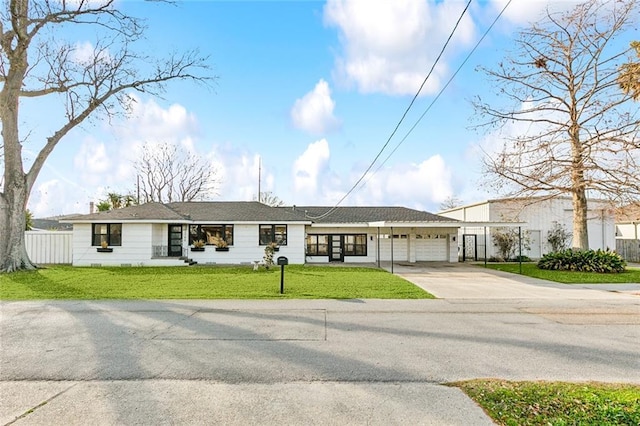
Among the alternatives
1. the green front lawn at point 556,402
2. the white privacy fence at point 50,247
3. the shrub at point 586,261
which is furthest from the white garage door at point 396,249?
the green front lawn at point 556,402

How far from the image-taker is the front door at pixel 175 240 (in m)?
21.5

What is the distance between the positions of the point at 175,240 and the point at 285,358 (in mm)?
17995

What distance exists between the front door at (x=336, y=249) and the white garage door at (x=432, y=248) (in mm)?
5026

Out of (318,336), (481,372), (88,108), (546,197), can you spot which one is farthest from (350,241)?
(481,372)

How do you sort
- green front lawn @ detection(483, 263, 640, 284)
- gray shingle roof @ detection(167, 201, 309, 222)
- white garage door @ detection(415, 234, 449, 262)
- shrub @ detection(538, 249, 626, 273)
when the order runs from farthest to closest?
white garage door @ detection(415, 234, 449, 262) → gray shingle roof @ detection(167, 201, 309, 222) → shrub @ detection(538, 249, 626, 273) → green front lawn @ detection(483, 263, 640, 284)

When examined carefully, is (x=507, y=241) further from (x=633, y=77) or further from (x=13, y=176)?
(x=13, y=176)

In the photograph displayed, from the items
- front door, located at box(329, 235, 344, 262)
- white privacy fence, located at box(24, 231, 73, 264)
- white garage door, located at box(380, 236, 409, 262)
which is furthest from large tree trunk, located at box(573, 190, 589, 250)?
white privacy fence, located at box(24, 231, 73, 264)

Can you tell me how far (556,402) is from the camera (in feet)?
12.3

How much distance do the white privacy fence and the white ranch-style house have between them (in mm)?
1555

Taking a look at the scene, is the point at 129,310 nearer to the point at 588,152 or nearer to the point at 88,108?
the point at 88,108

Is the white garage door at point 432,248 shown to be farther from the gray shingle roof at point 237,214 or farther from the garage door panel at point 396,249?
the gray shingle roof at point 237,214

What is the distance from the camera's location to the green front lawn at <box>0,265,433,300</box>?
1054 centimetres

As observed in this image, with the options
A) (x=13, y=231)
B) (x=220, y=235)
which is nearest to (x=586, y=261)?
(x=220, y=235)

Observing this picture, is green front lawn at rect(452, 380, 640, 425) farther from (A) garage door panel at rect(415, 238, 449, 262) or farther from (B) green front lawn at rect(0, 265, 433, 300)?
(A) garage door panel at rect(415, 238, 449, 262)
